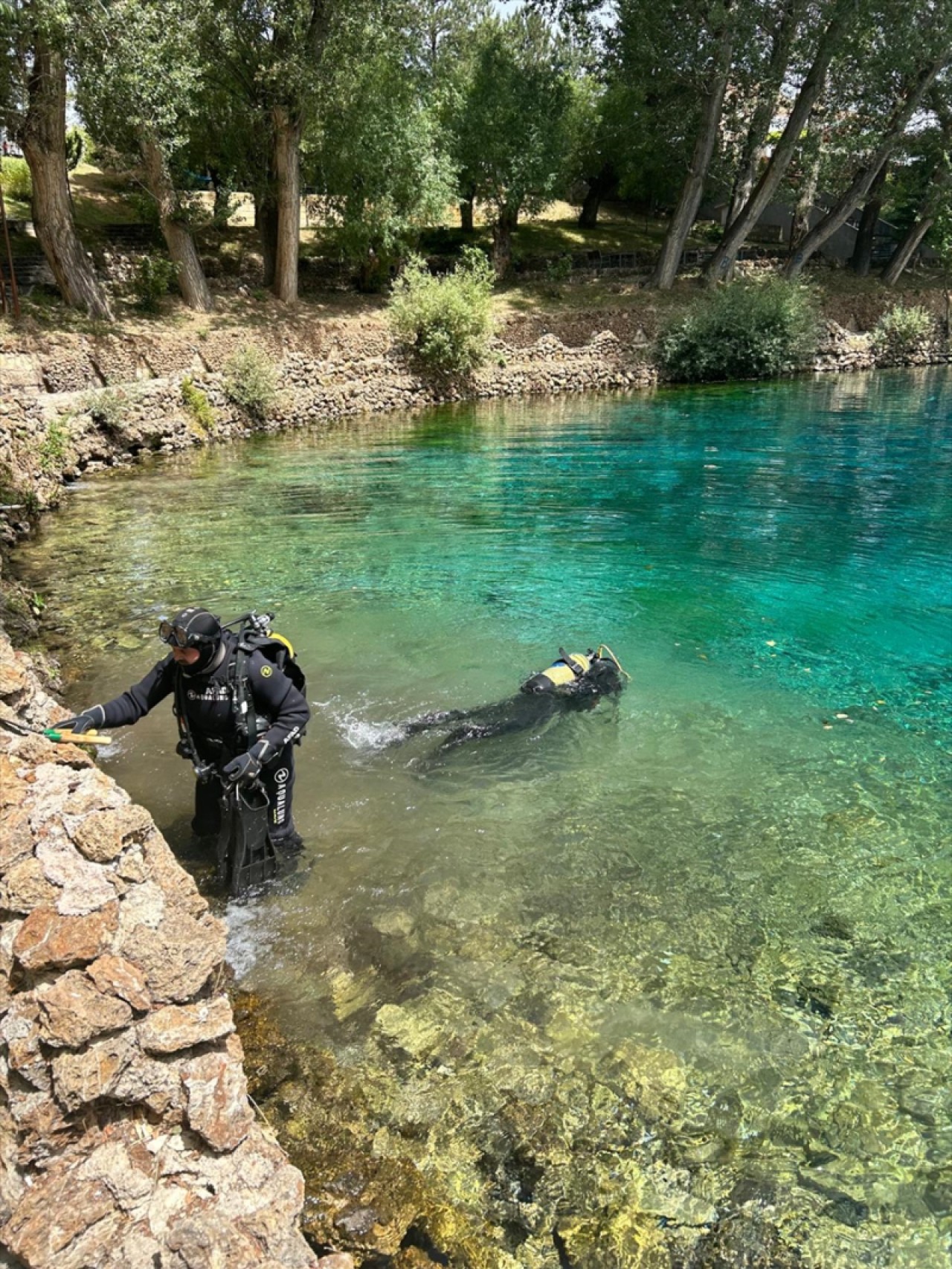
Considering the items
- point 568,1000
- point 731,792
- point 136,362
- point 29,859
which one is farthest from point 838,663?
point 136,362

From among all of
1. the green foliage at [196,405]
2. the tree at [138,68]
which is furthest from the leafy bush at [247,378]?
the tree at [138,68]

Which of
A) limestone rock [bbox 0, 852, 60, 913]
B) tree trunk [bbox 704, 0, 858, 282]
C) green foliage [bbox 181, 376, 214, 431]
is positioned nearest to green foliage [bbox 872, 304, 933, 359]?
tree trunk [bbox 704, 0, 858, 282]

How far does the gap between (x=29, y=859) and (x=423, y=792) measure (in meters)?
3.34

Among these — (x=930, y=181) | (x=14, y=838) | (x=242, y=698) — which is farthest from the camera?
(x=930, y=181)

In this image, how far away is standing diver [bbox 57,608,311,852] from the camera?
4.79 m

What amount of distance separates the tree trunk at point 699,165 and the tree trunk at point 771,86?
1.37m

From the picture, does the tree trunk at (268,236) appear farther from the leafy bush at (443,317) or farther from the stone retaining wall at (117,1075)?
the stone retaining wall at (117,1075)

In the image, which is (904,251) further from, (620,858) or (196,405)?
(620,858)

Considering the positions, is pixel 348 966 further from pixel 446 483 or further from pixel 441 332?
pixel 441 332

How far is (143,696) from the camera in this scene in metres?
5.24

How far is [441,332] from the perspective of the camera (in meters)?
28.0

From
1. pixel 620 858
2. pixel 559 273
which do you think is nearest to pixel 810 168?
pixel 559 273

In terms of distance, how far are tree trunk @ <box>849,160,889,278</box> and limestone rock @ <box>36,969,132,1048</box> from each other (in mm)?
45023

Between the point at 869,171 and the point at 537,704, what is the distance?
36199 mm
